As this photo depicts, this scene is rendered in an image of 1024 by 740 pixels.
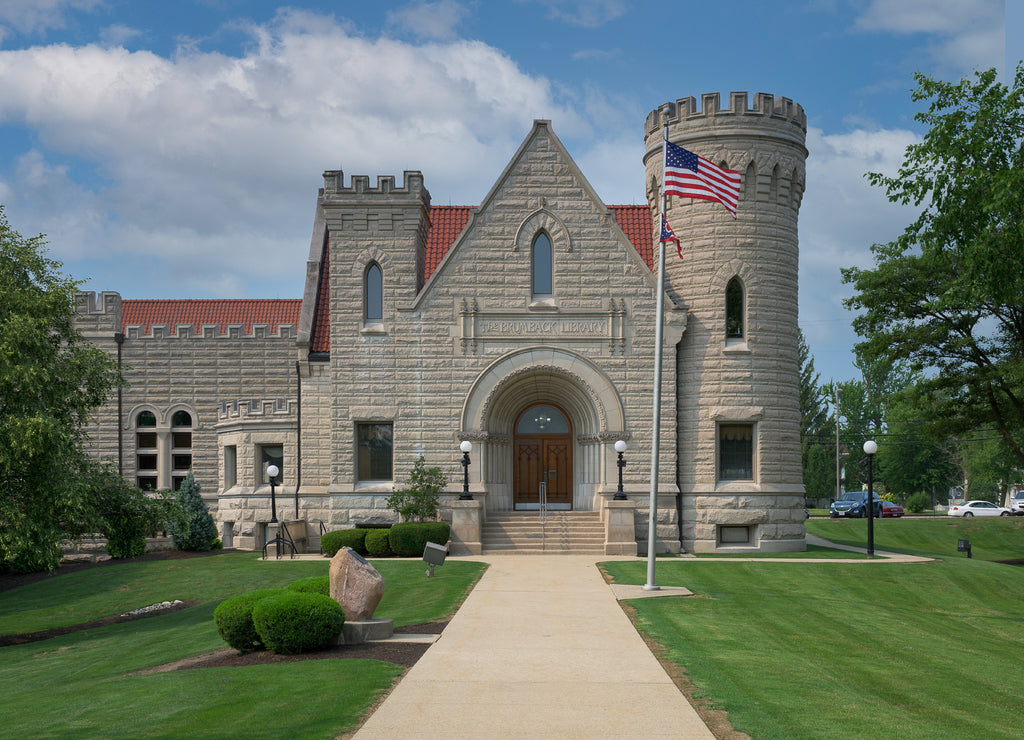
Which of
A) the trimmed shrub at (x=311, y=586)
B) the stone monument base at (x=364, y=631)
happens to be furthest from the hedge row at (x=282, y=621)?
the trimmed shrub at (x=311, y=586)

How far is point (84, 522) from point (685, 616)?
1379cm

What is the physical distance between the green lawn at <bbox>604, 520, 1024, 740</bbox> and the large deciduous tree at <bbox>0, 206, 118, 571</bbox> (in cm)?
1171

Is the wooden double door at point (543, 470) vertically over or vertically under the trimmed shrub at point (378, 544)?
over

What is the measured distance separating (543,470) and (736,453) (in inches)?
239

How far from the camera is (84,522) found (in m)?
21.4

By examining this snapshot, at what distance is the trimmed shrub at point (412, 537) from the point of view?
25594 mm

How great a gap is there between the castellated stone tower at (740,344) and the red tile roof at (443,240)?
2578mm

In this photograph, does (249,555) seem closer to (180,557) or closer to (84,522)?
(180,557)

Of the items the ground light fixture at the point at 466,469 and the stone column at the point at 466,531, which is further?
the ground light fixture at the point at 466,469

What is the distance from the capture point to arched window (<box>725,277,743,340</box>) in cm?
2853

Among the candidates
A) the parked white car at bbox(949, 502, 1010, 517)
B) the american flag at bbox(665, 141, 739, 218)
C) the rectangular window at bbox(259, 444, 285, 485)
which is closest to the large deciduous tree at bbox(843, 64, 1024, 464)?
the american flag at bbox(665, 141, 739, 218)

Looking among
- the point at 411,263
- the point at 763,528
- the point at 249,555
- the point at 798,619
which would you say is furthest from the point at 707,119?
the point at 249,555

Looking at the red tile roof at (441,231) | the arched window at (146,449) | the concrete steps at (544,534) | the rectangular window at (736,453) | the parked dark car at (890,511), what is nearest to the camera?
the concrete steps at (544,534)

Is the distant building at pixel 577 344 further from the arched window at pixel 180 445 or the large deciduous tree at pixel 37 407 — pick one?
the arched window at pixel 180 445
